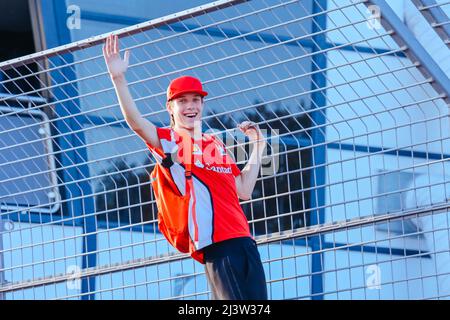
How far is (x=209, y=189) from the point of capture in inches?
190

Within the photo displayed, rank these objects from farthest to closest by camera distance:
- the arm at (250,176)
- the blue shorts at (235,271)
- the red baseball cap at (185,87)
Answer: the arm at (250,176) → the red baseball cap at (185,87) → the blue shorts at (235,271)

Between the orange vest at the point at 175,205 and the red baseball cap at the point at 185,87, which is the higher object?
the red baseball cap at the point at 185,87

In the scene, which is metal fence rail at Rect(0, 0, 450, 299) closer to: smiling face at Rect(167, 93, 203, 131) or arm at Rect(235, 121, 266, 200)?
arm at Rect(235, 121, 266, 200)

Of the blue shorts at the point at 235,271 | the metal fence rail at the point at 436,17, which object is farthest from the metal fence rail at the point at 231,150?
the blue shorts at the point at 235,271

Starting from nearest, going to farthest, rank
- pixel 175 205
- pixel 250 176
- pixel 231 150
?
pixel 175 205, pixel 250 176, pixel 231 150

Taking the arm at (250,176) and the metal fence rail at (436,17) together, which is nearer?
the metal fence rail at (436,17)

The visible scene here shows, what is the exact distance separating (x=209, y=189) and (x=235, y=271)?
374 millimetres

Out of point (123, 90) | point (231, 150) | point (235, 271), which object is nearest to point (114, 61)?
point (123, 90)

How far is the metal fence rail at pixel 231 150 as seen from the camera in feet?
19.0

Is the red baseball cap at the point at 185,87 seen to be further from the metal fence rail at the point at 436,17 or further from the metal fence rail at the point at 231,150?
the metal fence rail at the point at 436,17

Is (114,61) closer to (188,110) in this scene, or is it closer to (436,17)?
(188,110)

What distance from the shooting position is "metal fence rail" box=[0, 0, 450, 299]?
5785 mm

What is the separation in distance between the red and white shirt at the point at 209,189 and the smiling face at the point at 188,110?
0.22 feet
